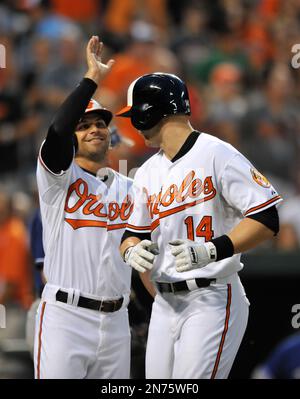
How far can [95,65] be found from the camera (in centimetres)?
472

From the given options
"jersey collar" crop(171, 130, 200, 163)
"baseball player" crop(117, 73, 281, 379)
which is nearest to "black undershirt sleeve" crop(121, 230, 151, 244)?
"baseball player" crop(117, 73, 281, 379)

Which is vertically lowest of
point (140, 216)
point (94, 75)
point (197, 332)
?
Result: point (197, 332)

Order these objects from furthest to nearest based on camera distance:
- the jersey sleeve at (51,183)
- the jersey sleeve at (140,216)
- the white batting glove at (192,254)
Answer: the jersey sleeve at (51,183)
the jersey sleeve at (140,216)
the white batting glove at (192,254)

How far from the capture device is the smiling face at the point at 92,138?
16.3 feet

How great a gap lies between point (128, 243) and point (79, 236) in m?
0.39

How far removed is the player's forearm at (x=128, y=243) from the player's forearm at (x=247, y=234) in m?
0.53

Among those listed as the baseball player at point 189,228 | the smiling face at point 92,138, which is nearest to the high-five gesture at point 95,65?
the baseball player at point 189,228

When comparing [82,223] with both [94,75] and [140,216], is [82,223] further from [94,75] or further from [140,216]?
[94,75]

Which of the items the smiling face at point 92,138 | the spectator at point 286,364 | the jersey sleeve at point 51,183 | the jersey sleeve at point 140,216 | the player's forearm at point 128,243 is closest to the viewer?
A: the player's forearm at point 128,243

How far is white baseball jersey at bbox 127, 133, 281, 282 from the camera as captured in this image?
4.34 m

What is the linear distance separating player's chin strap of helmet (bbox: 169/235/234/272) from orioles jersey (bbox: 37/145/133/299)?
728mm

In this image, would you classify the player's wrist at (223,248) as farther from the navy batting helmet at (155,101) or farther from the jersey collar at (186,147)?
the navy batting helmet at (155,101)

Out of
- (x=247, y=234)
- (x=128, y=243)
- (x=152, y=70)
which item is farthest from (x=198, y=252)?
(x=152, y=70)

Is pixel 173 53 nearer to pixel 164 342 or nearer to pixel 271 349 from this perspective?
pixel 271 349
